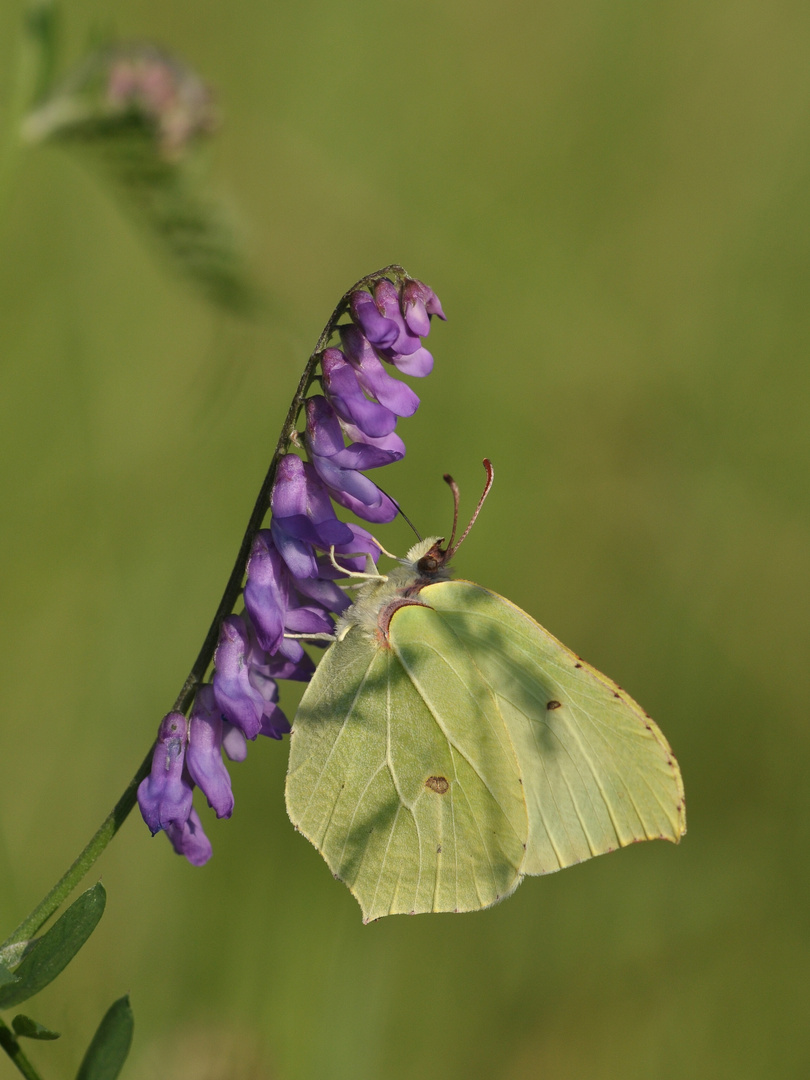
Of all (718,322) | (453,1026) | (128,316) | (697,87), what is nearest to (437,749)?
(453,1026)

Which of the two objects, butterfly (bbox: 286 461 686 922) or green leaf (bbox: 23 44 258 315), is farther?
green leaf (bbox: 23 44 258 315)

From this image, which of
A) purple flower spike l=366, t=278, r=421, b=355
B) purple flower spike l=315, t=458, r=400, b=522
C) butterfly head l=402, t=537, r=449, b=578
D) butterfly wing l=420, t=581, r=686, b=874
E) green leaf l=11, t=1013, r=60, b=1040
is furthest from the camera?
butterfly head l=402, t=537, r=449, b=578

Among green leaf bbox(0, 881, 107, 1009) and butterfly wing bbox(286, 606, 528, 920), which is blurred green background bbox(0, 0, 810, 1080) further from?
butterfly wing bbox(286, 606, 528, 920)

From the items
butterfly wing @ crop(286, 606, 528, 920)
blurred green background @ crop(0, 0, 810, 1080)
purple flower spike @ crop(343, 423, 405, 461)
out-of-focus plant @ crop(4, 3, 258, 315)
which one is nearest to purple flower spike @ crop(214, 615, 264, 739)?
butterfly wing @ crop(286, 606, 528, 920)

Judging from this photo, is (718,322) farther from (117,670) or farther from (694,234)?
(117,670)

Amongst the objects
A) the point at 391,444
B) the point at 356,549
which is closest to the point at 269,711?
the point at 356,549

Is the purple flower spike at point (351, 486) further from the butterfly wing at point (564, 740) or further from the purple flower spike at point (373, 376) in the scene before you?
the butterfly wing at point (564, 740)
